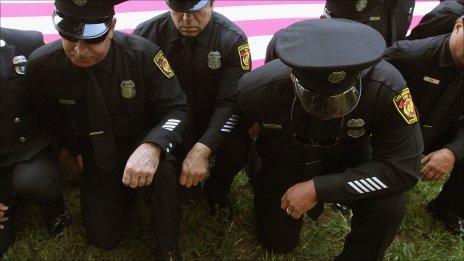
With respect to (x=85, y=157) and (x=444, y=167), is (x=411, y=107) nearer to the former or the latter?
(x=444, y=167)

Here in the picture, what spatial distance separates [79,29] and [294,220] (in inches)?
61.3

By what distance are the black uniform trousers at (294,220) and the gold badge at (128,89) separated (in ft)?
2.73

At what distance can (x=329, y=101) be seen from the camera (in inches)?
79.0

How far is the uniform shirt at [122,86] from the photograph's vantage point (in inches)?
92.8

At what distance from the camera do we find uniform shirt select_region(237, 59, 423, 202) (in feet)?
7.02

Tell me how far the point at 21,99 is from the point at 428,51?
223 cm

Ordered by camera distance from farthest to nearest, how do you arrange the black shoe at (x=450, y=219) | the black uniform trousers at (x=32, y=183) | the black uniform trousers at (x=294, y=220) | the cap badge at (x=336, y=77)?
1. the black shoe at (x=450, y=219)
2. the black uniform trousers at (x=32, y=183)
3. the black uniform trousers at (x=294, y=220)
4. the cap badge at (x=336, y=77)

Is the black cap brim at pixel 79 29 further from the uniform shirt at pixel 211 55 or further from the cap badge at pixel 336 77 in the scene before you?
the cap badge at pixel 336 77

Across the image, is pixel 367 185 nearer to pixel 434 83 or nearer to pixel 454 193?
pixel 434 83

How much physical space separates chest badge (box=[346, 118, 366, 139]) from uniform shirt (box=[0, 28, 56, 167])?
164cm

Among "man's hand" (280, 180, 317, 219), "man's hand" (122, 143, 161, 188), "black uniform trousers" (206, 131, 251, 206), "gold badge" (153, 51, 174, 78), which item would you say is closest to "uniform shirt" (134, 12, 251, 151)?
"black uniform trousers" (206, 131, 251, 206)

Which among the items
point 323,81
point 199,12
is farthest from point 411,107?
point 199,12

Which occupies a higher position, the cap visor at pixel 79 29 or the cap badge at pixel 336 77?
the cap visor at pixel 79 29

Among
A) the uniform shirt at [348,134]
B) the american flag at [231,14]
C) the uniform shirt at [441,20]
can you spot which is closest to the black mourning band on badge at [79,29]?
the uniform shirt at [348,134]
